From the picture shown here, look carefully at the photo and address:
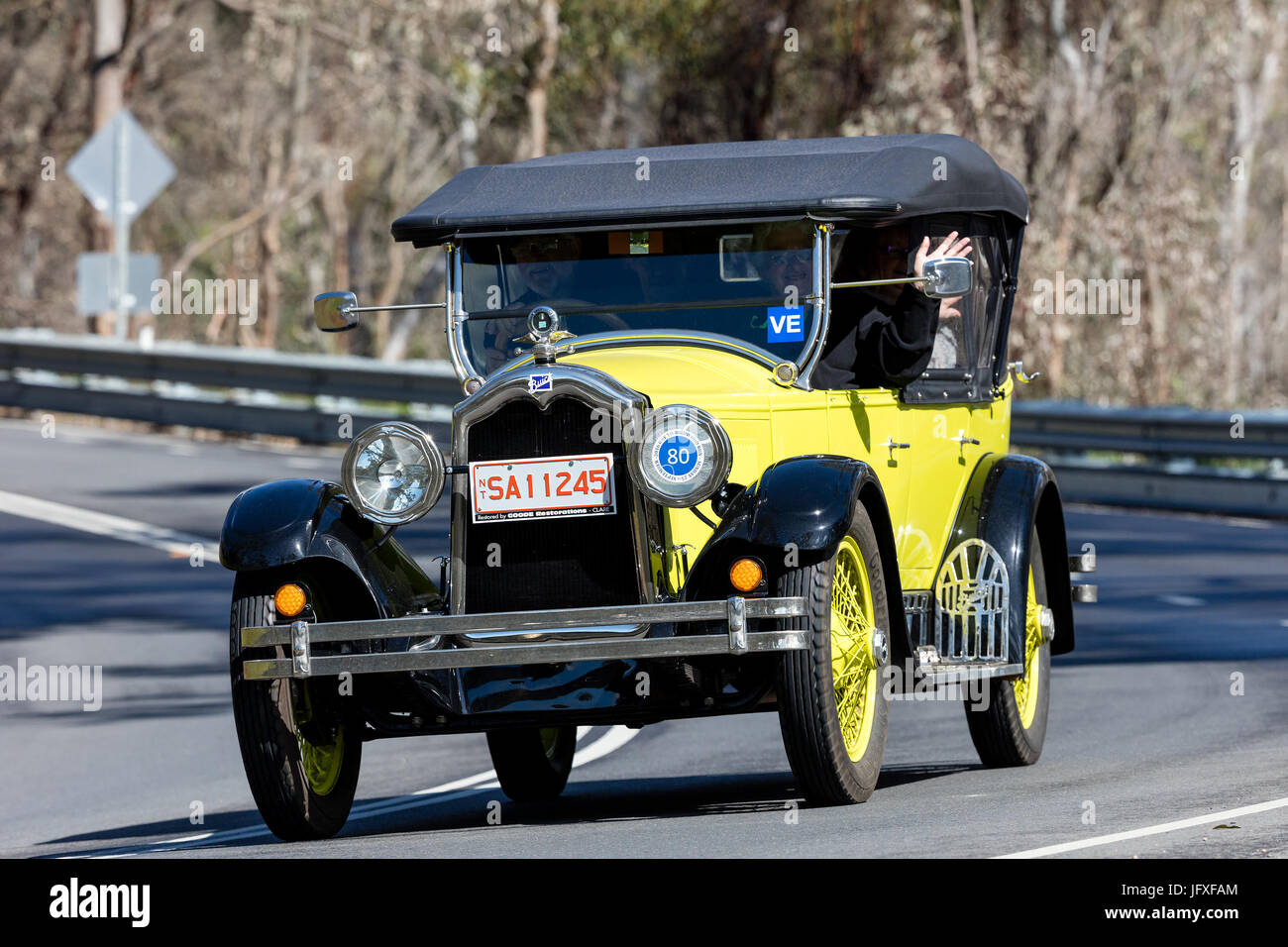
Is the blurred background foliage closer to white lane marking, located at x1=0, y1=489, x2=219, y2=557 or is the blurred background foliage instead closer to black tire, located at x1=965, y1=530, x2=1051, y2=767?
white lane marking, located at x1=0, y1=489, x2=219, y2=557

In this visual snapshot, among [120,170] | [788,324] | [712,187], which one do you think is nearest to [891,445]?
[788,324]

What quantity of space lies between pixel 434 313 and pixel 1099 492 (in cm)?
3471

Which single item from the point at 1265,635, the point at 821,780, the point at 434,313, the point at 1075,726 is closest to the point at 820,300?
the point at 821,780

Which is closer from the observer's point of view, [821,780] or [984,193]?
[821,780]

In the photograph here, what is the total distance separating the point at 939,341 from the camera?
30.3 ft

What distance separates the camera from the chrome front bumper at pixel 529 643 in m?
6.99

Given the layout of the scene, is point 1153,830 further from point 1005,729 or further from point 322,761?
point 322,761

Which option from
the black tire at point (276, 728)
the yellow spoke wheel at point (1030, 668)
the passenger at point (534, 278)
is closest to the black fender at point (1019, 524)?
the yellow spoke wheel at point (1030, 668)

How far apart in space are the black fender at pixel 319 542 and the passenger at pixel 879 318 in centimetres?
187

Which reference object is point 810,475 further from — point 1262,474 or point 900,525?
point 1262,474

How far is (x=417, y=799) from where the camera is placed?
928cm

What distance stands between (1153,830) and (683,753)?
13.4 ft

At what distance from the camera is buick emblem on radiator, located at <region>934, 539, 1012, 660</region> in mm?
8781

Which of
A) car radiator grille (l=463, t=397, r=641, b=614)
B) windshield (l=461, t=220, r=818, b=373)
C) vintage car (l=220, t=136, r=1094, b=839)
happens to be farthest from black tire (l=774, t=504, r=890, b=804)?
windshield (l=461, t=220, r=818, b=373)
